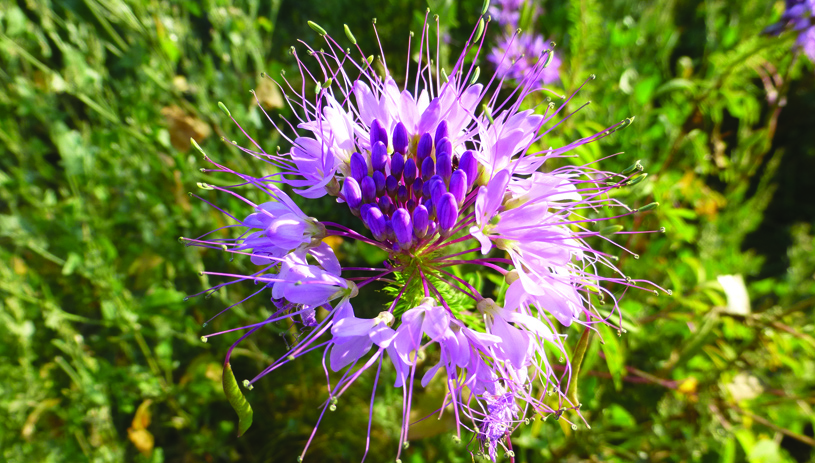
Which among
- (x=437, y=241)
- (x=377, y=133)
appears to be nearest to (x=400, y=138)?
(x=377, y=133)

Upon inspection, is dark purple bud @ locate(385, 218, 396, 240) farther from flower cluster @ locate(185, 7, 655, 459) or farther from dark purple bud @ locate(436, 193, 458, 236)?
dark purple bud @ locate(436, 193, 458, 236)

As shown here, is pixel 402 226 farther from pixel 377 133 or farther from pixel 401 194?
pixel 377 133

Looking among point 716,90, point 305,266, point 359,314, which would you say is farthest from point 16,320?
point 716,90

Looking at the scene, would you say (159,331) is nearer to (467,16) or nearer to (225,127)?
(225,127)

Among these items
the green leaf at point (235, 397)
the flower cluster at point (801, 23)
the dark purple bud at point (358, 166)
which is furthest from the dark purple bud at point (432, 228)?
the flower cluster at point (801, 23)

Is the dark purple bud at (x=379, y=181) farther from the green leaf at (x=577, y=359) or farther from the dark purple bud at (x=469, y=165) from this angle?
the green leaf at (x=577, y=359)
